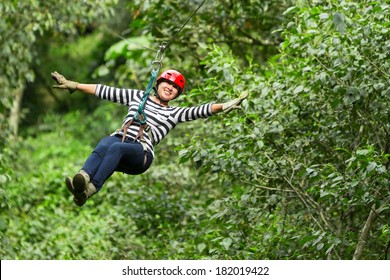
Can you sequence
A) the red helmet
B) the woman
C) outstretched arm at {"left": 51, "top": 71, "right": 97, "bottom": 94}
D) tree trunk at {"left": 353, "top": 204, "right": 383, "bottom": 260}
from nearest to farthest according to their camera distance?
1. the woman
2. outstretched arm at {"left": 51, "top": 71, "right": 97, "bottom": 94}
3. the red helmet
4. tree trunk at {"left": 353, "top": 204, "right": 383, "bottom": 260}

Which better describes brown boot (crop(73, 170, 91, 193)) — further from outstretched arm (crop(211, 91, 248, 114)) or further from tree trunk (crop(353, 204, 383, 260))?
tree trunk (crop(353, 204, 383, 260))

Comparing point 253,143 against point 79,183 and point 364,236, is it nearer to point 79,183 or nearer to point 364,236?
point 364,236

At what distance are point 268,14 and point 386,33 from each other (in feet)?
12.2

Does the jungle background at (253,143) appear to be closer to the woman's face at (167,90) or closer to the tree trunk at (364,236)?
the tree trunk at (364,236)

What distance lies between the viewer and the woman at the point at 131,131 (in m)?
6.27

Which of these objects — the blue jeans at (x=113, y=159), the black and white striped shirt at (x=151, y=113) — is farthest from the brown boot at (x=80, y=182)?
the black and white striped shirt at (x=151, y=113)

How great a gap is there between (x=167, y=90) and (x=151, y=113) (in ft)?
0.65

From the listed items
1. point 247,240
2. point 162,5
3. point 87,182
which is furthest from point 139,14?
point 87,182

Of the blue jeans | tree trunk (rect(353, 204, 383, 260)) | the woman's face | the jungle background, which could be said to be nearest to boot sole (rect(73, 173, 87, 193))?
the blue jeans

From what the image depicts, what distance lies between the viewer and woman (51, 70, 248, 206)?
6.27m

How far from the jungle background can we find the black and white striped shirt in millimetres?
1229

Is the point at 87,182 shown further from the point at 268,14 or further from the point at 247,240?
the point at 268,14

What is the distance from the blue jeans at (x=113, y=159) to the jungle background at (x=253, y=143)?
60.7 inches

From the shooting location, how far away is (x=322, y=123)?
8422 mm
